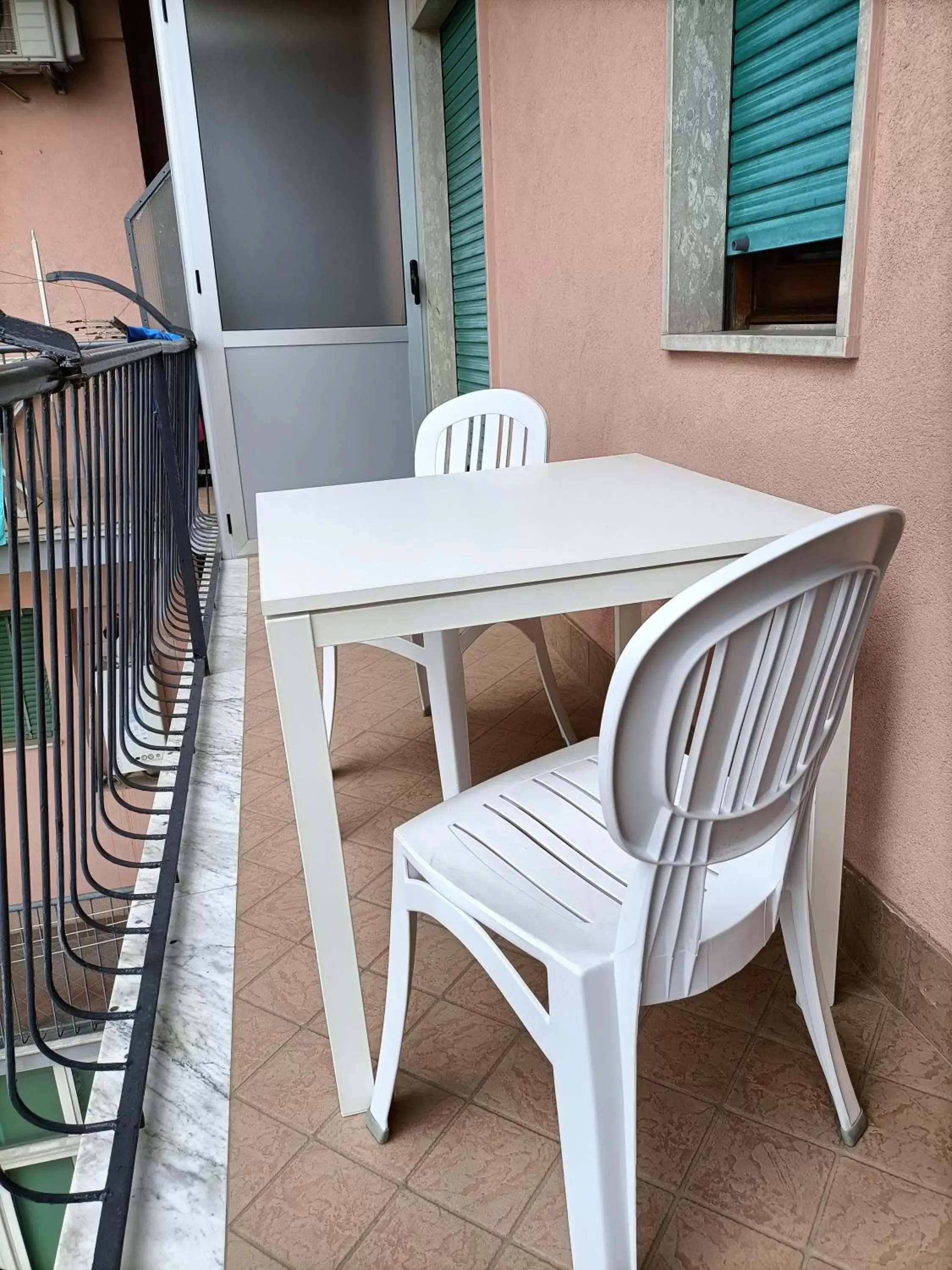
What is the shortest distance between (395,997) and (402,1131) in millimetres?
221

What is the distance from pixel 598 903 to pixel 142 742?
148 centimetres

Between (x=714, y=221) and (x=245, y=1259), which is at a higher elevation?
(x=714, y=221)

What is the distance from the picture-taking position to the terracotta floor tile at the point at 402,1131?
120 centimetres

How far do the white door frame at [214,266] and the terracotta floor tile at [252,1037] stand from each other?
3077 mm

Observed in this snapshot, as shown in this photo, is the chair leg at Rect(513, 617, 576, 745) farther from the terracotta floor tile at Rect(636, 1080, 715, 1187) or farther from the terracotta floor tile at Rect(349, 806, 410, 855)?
the terracotta floor tile at Rect(636, 1080, 715, 1187)

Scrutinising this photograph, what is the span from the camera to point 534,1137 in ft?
3.99

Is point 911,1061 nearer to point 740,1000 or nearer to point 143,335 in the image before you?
point 740,1000

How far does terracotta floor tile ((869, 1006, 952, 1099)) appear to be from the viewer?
1265 mm

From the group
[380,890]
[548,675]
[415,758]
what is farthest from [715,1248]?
[415,758]

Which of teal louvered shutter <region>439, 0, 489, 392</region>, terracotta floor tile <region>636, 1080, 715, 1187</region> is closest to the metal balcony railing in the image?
terracotta floor tile <region>636, 1080, 715, 1187</region>

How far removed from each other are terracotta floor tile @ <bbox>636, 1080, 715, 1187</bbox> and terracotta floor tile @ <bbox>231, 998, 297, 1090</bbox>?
57cm

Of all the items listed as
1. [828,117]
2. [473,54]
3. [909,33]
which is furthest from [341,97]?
[909,33]

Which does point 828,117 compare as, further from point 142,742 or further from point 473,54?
point 473,54

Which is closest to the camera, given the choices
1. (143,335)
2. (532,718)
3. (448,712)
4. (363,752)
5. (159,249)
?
(448,712)
